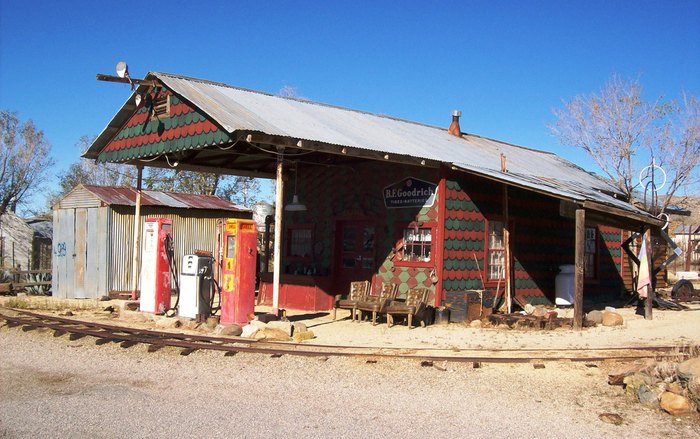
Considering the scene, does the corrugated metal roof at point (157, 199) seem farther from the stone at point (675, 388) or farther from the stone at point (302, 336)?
the stone at point (675, 388)

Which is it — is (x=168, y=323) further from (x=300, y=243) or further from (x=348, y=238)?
(x=300, y=243)

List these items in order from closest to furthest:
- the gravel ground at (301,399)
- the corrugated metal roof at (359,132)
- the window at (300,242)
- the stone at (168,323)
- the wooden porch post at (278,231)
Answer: the gravel ground at (301,399)
the wooden porch post at (278,231)
the corrugated metal roof at (359,132)
the stone at (168,323)
the window at (300,242)

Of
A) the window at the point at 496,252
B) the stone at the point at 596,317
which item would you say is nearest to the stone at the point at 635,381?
the stone at the point at 596,317

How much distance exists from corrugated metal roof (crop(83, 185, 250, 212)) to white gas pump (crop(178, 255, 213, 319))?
7987mm

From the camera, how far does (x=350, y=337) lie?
1197cm

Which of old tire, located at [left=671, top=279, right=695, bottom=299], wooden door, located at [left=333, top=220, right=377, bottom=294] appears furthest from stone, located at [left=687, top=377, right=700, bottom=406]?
old tire, located at [left=671, top=279, right=695, bottom=299]

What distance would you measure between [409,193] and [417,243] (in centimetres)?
111

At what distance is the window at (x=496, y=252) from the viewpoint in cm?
1546

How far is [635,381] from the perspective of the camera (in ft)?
23.4

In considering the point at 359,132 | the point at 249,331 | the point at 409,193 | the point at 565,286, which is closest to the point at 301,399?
the point at 249,331

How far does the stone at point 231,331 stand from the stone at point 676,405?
7076 mm

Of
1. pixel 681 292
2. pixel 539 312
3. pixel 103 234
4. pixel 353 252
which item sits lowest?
pixel 539 312

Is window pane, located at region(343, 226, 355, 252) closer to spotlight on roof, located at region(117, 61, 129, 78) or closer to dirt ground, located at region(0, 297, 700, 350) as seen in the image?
dirt ground, located at region(0, 297, 700, 350)

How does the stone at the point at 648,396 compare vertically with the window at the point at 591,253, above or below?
below
